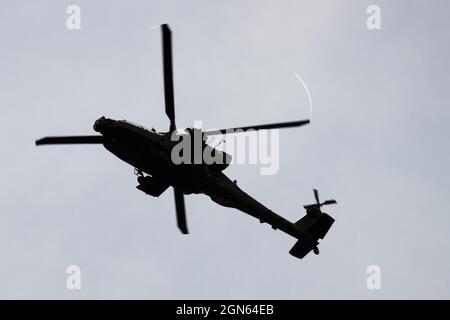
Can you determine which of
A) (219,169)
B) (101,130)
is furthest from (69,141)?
(219,169)

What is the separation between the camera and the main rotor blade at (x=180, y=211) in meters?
23.6

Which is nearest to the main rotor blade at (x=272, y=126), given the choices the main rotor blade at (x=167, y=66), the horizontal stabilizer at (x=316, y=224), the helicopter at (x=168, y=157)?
the helicopter at (x=168, y=157)

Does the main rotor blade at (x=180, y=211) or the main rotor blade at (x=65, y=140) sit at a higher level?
the main rotor blade at (x=65, y=140)

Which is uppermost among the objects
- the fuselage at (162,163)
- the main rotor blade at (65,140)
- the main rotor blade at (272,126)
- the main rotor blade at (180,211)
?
the main rotor blade at (272,126)

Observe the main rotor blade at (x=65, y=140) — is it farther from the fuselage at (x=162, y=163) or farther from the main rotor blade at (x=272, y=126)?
the main rotor blade at (x=272, y=126)

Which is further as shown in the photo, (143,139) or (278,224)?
(278,224)

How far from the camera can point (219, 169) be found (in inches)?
1069

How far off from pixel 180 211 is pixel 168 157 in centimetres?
257

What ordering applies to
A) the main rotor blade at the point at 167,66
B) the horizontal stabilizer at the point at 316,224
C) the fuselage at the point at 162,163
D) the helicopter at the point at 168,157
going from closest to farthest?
the main rotor blade at the point at 167,66 → the helicopter at the point at 168,157 → the fuselage at the point at 162,163 → the horizontal stabilizer at the point at 316,224

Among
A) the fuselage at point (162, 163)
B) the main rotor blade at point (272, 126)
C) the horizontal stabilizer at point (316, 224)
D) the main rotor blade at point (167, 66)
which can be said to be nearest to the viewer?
the main rotor blade at point (167, 66)

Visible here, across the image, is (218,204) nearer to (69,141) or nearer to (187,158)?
(187,158)

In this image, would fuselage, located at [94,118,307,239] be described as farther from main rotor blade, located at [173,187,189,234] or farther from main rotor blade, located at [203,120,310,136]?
main rotor blade, located at [203,120,310,136]

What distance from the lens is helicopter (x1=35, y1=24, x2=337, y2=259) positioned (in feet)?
77.4

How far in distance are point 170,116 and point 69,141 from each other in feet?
14.5
